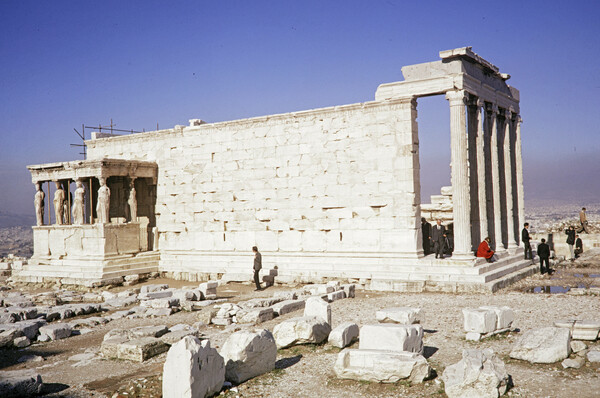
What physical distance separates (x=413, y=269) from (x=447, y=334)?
5695mm

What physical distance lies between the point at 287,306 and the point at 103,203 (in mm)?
8861

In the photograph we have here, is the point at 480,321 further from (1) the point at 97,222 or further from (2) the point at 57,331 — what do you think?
(1) the point at 97,222

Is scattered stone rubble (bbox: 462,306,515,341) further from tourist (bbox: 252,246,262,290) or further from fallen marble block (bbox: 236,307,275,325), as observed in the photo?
tourist (bbox: 252,246,262,290)

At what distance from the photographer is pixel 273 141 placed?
1730 centimetres

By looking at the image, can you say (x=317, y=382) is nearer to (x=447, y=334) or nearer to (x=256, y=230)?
(x=447, y=334)

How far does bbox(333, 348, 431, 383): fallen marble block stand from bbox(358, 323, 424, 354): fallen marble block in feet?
1.35

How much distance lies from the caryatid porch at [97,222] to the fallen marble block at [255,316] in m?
7.89

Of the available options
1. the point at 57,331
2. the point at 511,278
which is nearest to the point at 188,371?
the point at 57,331

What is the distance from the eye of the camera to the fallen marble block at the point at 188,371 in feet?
20.0

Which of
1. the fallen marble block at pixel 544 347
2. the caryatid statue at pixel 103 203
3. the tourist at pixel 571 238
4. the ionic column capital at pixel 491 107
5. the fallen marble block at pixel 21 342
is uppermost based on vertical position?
the ionic column capital at pixel 491 107

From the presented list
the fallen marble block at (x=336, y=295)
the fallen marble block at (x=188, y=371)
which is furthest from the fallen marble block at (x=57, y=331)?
the fallen marble block at (x=336, y=295)

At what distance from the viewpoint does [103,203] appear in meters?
18.2

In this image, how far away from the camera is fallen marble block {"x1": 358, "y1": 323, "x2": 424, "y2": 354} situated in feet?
24.6

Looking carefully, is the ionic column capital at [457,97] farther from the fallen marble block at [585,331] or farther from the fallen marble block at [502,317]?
the fallen marble block at [585,331]
